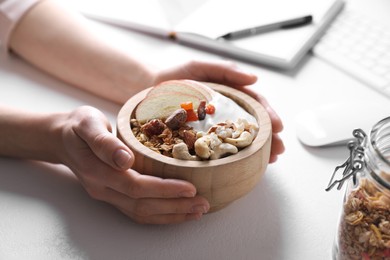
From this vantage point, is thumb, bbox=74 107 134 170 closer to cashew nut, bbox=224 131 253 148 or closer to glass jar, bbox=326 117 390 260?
cashew nut, bbox=224 131 253 148

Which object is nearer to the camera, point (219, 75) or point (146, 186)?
point (146, 186)

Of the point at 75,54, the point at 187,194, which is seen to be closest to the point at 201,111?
the point at 187,194

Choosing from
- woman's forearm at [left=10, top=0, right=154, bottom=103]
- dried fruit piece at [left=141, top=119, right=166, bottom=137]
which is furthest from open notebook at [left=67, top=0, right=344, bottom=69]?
dried fruit piece at [left=141, top=119, right=166, bottom=137]

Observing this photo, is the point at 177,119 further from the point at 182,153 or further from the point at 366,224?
the point at 366,224

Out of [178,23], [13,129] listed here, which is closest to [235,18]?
[178,23]

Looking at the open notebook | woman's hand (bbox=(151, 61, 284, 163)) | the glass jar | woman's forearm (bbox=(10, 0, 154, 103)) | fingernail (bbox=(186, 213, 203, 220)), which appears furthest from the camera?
Result: the open notebook

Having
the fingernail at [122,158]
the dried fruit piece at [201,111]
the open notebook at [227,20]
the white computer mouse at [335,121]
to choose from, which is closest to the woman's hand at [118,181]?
the fingernail at [122,158]
